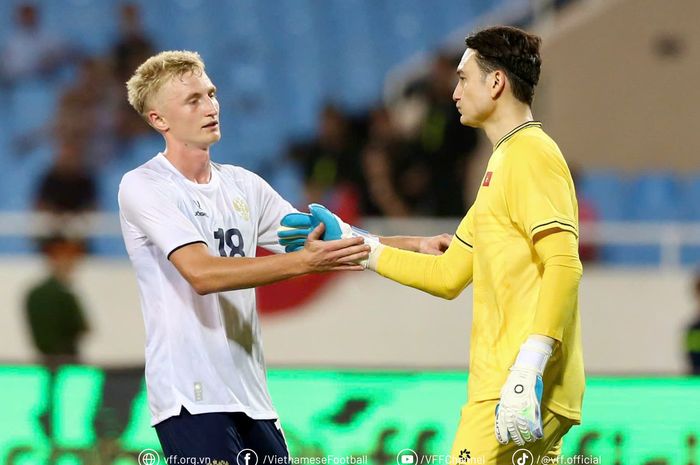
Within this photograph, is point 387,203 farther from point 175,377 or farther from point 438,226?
point 175,377

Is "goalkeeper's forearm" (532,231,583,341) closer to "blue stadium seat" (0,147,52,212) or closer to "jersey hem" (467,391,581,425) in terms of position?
"jersey hem" (467,391,581,425)

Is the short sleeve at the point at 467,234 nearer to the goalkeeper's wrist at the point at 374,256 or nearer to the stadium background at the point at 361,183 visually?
the goalkeeper's wrist at the point at 374,256

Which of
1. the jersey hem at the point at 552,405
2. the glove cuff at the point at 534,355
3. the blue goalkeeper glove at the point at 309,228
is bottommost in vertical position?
the jersey hem at the point at 552,405

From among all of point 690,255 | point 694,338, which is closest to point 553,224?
point 694,338

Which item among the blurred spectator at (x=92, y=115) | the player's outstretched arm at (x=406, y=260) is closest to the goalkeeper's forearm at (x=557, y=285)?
the player's outstretched arm at (x=406, y=260)

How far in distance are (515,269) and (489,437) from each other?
52 centimetres

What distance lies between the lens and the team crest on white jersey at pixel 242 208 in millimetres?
4383

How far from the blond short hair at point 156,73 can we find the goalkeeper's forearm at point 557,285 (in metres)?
1.46

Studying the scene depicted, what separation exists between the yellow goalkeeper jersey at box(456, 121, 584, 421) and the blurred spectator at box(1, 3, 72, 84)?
829 centimetres

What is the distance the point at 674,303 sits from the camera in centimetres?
901

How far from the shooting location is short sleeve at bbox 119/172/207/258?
4051 millimetres

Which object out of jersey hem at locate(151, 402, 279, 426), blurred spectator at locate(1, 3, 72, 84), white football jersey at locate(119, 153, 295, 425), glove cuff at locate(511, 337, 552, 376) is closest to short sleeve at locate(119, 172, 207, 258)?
white football jersey at locate(119, 153, 295, 425)

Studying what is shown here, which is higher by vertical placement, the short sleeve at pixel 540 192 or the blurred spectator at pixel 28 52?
the blurred spectator at pixel 28 52

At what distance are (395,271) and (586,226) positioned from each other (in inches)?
199
